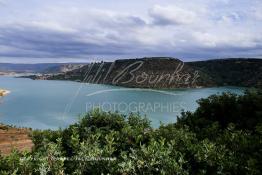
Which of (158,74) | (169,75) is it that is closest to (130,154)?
(158,74)

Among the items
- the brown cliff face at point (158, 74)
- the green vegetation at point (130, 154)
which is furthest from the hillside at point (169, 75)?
the green vegetation at point (130, 154)

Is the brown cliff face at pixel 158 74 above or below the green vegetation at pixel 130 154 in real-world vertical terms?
below

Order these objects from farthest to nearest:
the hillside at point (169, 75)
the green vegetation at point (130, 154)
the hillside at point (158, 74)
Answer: the hillside at point (169, 75) → the hillside at point (158, 74) → the green vegetation at point (130, 154)

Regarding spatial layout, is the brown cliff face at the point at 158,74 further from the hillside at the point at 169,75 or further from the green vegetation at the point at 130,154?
the green vegetation at the point at 130,154

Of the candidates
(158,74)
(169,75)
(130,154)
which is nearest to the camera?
(130,154)

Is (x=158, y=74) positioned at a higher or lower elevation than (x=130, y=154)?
lower

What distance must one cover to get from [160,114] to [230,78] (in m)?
119

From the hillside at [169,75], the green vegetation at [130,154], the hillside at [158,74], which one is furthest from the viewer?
the hillside at [169,75]

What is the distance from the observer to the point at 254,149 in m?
10.8

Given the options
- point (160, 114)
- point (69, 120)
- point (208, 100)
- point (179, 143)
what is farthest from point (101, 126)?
point (160, 114)

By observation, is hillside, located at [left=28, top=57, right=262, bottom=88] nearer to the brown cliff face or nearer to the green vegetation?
the brown cliff face

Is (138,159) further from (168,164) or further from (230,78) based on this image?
(230,78)

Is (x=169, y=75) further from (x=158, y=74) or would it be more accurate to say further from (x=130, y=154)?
(x=130, y=154)

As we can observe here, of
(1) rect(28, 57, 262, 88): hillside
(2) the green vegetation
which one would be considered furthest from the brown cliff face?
(2) the green vegetation
